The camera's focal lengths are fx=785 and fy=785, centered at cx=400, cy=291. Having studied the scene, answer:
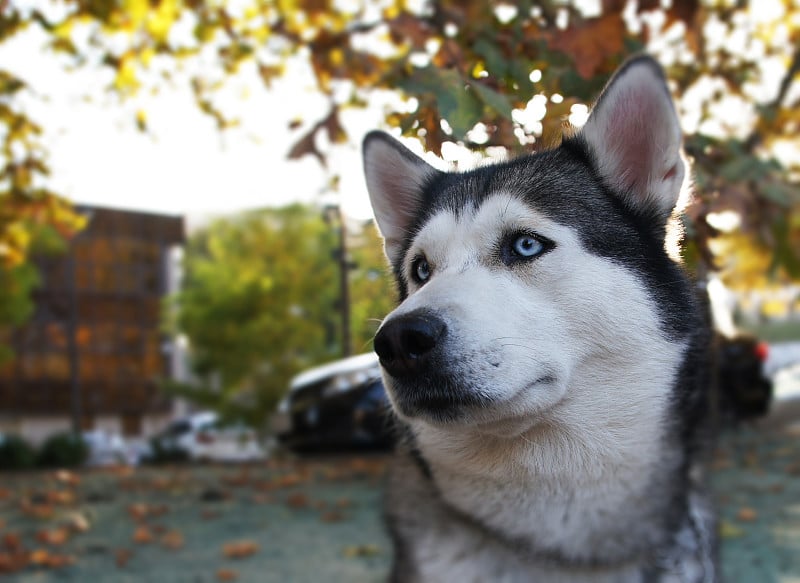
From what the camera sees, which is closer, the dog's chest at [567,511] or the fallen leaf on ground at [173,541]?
the dog's chest at [567,511]

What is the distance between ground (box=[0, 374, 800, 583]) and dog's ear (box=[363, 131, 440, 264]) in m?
1.66

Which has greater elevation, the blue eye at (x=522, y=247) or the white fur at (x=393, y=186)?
the white fur at (x=393, y=186)

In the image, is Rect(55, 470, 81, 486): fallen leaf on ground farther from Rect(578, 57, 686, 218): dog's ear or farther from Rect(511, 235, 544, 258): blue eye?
Rect(578, 57, 686, 218): dog's ear

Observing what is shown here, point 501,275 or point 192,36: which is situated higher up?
point 192,36

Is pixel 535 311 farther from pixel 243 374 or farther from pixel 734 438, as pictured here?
pixel 243 374

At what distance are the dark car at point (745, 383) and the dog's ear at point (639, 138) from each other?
9704 mm

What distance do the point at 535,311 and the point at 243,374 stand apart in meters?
16.0

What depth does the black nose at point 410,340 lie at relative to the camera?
124cm

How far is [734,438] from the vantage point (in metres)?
11.7

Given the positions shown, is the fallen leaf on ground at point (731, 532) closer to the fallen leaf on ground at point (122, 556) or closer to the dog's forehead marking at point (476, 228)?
the fallen leaf on ground at point (122, 556)

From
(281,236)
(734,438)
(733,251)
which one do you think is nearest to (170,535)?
(733,251)

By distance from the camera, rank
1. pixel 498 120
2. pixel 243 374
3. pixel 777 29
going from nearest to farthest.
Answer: pixel 498 120 < pixel 777 29 < pixel 243 374

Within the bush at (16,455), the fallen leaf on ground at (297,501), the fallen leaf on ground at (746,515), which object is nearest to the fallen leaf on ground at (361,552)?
the fallen leaf on ground at (297,501)

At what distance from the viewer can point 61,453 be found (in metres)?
15.2
